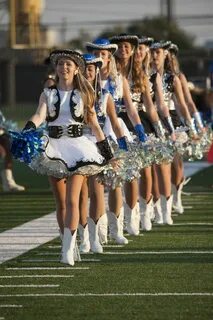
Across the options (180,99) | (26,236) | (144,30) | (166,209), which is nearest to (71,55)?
(26,236)

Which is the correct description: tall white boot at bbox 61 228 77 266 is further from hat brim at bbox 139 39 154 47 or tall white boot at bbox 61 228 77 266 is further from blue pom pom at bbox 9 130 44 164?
hat brim at bbox 139 39 154 47

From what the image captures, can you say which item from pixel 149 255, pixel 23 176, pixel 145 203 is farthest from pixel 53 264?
pixel 23 176

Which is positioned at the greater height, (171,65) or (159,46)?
(159,46)

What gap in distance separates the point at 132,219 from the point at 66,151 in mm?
2258

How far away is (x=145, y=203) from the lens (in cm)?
1350

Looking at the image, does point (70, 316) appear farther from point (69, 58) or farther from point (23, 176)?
point (23, 176)

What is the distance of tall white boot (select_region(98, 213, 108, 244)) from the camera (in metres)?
11.7

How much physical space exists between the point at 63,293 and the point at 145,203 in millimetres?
4362

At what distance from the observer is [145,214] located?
1343cm

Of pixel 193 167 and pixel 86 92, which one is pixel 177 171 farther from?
pixel 193 167

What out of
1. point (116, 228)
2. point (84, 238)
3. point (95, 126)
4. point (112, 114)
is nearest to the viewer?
point (95, 126)

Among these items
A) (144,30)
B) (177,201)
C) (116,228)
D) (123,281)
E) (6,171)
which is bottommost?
(144,30)

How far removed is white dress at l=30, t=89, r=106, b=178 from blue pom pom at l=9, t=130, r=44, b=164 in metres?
0.13

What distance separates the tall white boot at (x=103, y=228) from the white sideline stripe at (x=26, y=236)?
0.57 metres
